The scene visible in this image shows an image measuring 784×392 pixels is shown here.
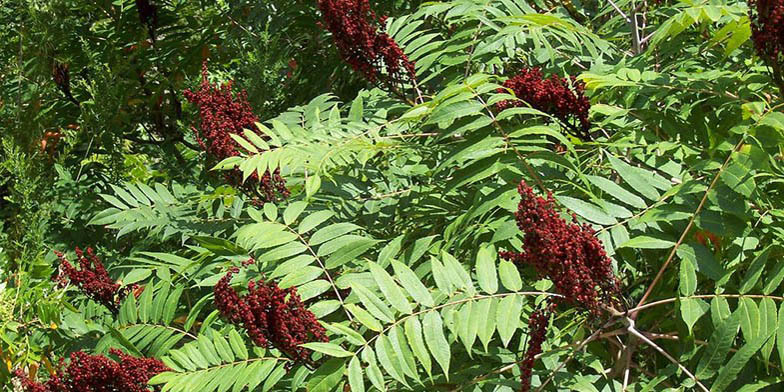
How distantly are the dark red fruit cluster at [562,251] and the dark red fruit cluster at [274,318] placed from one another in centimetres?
48

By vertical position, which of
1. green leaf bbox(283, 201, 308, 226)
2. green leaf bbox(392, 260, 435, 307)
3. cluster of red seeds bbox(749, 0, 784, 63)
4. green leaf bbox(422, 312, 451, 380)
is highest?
Result: cluster of red seeds bbox(749, 0, 784, 63)

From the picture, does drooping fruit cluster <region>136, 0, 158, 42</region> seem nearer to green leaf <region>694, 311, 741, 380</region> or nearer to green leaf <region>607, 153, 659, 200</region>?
green leaf <region>607, 153, 659, 200</region>

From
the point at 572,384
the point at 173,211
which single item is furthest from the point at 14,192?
the point at 572,384

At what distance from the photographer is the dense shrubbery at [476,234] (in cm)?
179

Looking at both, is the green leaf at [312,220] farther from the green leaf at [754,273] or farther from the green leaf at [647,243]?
the green leaf at [754,273]

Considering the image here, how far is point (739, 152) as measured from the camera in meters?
1.87

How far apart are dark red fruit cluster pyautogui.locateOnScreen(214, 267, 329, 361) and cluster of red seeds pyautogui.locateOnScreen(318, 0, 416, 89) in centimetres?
82

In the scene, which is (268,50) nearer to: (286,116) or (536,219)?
(286,116)

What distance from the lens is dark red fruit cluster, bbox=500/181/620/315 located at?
1643 millimetres

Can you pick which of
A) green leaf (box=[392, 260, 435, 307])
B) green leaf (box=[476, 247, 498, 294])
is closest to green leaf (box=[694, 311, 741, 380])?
green leaf (box=[476, 247, 498, 294])

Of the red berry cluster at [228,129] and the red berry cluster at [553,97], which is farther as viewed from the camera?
the red berry cluster at [228,129]

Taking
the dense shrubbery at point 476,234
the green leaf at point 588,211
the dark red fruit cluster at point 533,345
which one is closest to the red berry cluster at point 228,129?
the dense shrubbery at point 476,234

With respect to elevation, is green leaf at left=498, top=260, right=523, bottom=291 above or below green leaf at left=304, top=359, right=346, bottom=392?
above

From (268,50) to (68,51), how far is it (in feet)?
3.42
